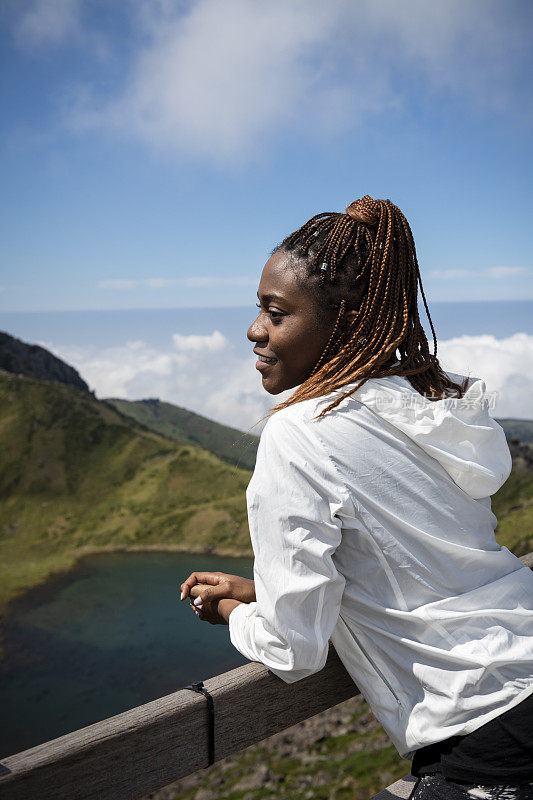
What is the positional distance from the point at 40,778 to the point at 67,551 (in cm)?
1782

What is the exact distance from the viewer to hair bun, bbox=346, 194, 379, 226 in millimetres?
1915

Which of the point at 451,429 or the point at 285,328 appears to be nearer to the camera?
the point at 451,429

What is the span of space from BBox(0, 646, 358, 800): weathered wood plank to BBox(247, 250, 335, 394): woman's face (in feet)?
2.83

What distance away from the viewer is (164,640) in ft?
49.4

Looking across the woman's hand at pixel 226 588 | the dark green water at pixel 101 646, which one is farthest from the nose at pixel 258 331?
the dark green water at pixel 101 646

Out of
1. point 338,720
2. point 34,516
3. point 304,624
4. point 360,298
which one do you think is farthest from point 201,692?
point 34,516

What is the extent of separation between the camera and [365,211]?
6.35 ft

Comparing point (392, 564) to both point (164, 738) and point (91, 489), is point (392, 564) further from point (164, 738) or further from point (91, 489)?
point (91, 489)

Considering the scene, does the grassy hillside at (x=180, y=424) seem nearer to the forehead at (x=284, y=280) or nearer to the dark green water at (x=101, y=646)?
→ the dark green water at (x=101, y=646)

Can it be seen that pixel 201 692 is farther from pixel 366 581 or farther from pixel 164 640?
pixel 164 640

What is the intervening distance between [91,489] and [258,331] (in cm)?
1886

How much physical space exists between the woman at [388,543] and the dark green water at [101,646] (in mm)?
12494

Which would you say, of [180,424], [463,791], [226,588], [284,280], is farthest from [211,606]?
[180,424]

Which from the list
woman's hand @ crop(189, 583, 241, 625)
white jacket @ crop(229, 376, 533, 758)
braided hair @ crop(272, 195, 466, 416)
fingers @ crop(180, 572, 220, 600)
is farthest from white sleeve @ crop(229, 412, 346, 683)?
fingers @ crop(180, 572, 220, 600)
